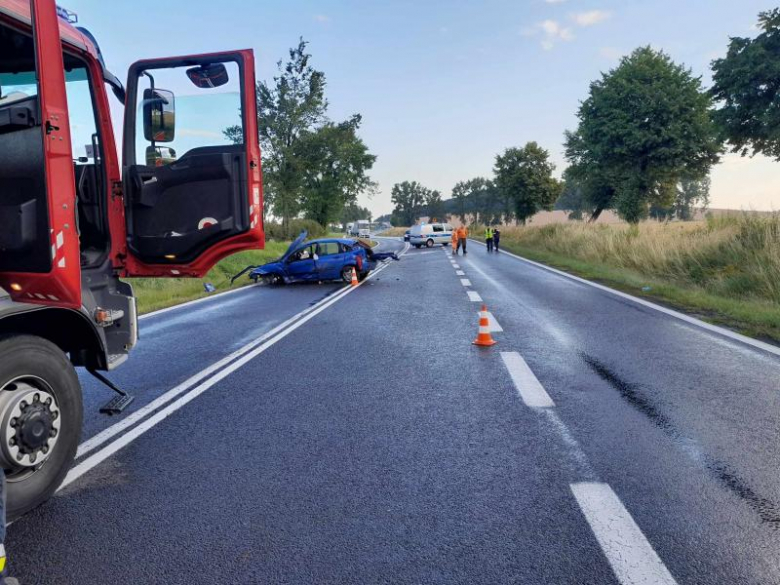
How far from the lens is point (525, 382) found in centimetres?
581

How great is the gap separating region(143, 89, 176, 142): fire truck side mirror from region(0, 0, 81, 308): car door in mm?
1463

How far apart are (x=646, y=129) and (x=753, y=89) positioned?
42.0 ft

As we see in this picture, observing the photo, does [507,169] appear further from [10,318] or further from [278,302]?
[10,318]

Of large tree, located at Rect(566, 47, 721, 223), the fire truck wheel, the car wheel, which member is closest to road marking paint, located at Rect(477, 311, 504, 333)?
the fire truck wheel

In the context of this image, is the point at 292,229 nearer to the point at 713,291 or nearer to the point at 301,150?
the point at 301,150

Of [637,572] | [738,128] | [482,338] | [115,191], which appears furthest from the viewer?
[738,128]

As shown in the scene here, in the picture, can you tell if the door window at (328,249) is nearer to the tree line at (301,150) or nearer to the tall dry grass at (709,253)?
the tall dry grass at (709,253)

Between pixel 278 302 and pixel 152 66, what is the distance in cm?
907

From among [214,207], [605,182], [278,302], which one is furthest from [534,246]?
[214,207]

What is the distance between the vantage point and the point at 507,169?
64.9 metres

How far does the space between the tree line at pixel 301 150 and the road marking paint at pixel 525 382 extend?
124 ft

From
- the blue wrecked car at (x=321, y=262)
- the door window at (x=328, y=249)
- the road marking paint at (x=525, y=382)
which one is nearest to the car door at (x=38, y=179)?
the road marking paint at (x=525, y=382)

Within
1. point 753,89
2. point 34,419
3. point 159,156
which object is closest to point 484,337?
point 159,156

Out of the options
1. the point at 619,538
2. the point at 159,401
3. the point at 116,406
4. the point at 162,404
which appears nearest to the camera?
the point at 619,538
